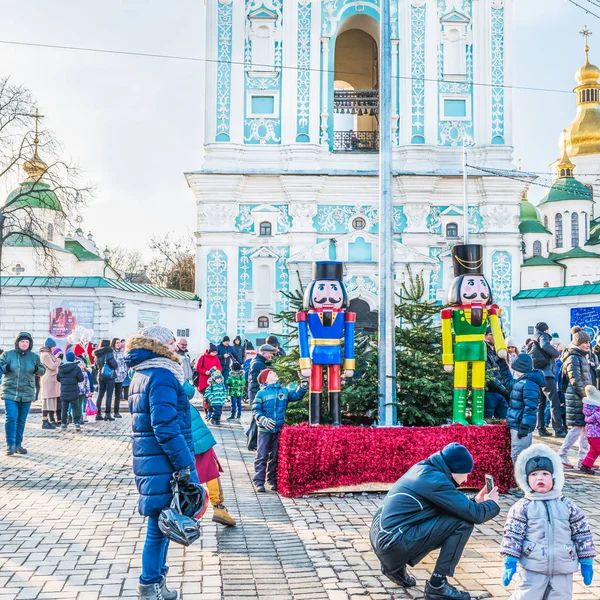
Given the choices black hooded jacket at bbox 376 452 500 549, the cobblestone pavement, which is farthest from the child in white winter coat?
the cobblestone pavement

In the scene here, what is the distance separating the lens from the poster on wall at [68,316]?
22.5m

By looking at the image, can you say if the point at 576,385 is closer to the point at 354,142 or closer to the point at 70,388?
the point at 70,388

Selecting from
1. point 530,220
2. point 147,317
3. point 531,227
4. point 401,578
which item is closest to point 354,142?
point 147,317

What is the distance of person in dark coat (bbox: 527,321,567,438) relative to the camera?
471 inches

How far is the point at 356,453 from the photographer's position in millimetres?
8047

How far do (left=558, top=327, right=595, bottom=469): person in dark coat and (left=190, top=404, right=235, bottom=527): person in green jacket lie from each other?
17.4 feet

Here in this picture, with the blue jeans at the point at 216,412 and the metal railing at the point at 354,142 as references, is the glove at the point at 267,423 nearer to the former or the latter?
the blue jeans at the point at 216,412

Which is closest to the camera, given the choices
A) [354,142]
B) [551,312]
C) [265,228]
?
[551,312]

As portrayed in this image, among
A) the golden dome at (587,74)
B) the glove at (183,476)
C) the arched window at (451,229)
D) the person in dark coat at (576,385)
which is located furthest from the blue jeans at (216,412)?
the golden dome at (587,74)

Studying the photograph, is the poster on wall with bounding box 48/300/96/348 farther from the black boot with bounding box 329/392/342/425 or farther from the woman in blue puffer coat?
the woman in blue puffer coat

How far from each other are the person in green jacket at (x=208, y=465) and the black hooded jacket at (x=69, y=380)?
24.6 feet

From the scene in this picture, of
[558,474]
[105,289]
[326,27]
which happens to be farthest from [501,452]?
[326,27]

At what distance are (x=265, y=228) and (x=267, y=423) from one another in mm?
19658

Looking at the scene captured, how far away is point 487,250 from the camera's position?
90.8 ft
